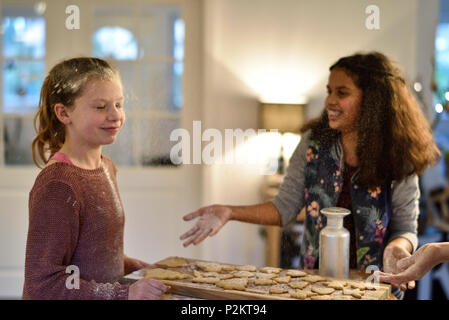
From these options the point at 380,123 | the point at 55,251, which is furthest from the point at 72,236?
the point at 380,123

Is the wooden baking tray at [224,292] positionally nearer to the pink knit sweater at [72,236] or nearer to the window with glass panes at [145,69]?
the pink knit sweater at [72,236]

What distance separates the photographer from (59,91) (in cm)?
99

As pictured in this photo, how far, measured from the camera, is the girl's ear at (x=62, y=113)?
0.98 metres

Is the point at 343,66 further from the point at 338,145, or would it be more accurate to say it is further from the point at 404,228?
the point at 404,228

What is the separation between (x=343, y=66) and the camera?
116cm

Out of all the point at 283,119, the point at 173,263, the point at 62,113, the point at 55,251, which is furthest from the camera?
the point at 283,119

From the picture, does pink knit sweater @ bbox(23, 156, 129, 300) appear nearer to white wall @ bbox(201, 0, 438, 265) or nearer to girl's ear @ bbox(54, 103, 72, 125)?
girl's ear @ bbox(54, 103, 72, 125)

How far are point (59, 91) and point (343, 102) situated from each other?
587mm

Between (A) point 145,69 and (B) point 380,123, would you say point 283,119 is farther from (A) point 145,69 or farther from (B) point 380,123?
(A) point 145,69

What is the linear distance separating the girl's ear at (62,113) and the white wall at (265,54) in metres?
0.35

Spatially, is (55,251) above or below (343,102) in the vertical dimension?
below

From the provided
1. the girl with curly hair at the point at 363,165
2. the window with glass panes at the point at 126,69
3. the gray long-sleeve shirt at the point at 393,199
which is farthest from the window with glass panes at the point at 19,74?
the gray long-sleeve shirt at the point at 393,199

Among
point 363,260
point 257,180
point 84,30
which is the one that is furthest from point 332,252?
point 84,30

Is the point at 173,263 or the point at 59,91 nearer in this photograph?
the point at 59,91
